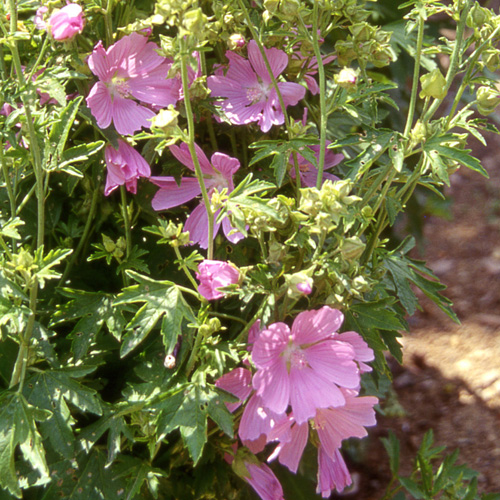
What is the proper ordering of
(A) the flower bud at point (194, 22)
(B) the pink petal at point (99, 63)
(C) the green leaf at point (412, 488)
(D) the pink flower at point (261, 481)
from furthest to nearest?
(C) the green leaf at point (412, 488) < (D) the pink flower at point (261, 481) < (B) the pink petal at point (99, 63) < (A) the flower bud at point (194, 22)

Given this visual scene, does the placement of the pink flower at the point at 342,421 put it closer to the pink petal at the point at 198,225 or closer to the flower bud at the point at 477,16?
the pink petal at the point at 198,225

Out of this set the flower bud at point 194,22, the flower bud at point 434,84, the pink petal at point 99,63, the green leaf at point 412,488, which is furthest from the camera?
the green leaf at point 412,488

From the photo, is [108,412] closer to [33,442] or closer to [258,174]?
[33,442]

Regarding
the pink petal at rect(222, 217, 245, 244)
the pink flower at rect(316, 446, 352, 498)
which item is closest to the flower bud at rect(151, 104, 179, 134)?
the pink petal at rect(222, 217, 245, 244)

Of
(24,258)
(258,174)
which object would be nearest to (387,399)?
(258,174)

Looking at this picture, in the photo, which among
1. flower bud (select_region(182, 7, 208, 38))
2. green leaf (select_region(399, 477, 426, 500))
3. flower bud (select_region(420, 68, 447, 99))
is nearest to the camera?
flower bud (select_region(182, 7, 208, 38))

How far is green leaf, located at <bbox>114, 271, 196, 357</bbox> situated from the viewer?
0.83 meters

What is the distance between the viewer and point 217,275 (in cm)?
84

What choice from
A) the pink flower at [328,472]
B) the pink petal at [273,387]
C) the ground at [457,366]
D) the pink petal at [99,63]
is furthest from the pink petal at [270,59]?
the ground at [457,366]

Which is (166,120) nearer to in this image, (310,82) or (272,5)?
(272,5)

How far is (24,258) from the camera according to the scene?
33.0 inches

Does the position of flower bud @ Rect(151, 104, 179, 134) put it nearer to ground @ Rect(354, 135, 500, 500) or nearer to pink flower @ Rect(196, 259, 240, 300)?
pink flower @ Rect(196, 259, 240, 300)

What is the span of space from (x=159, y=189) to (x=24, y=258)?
0.27 metres

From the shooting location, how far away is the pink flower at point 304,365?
851 millimetres
